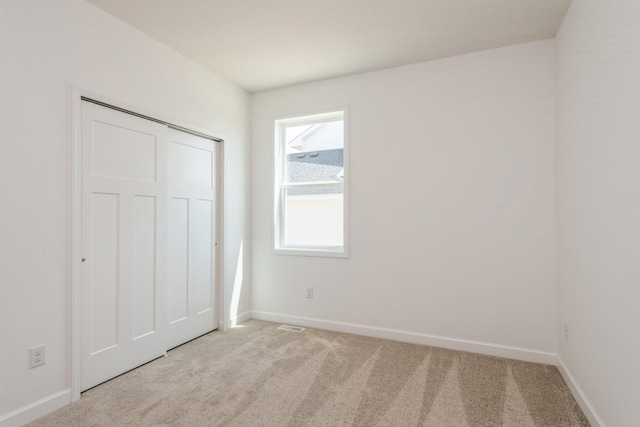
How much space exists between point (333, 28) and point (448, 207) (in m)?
1.79

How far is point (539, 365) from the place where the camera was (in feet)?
8.60

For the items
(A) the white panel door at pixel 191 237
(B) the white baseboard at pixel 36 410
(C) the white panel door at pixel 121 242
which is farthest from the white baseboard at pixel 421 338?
(B) the white baseboard at pixel 36 410

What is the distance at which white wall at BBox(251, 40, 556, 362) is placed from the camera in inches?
107

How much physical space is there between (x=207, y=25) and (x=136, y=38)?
0.58 metres

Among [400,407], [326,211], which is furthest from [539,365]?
[326,211]

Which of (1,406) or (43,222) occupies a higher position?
(43,222)

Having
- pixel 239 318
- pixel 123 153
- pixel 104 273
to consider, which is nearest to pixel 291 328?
pixel 239 318

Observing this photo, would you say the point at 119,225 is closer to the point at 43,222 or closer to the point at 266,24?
the point at 43,222

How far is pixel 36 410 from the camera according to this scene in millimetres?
1930

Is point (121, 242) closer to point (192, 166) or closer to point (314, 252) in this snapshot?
point (192, 166)

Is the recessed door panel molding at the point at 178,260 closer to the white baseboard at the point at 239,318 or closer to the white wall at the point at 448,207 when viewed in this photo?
the white baseboard at the point at 239,318

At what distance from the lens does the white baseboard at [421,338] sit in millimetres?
2707

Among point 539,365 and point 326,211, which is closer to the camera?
point 539,365

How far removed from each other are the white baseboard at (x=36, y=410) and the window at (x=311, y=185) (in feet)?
7.13
